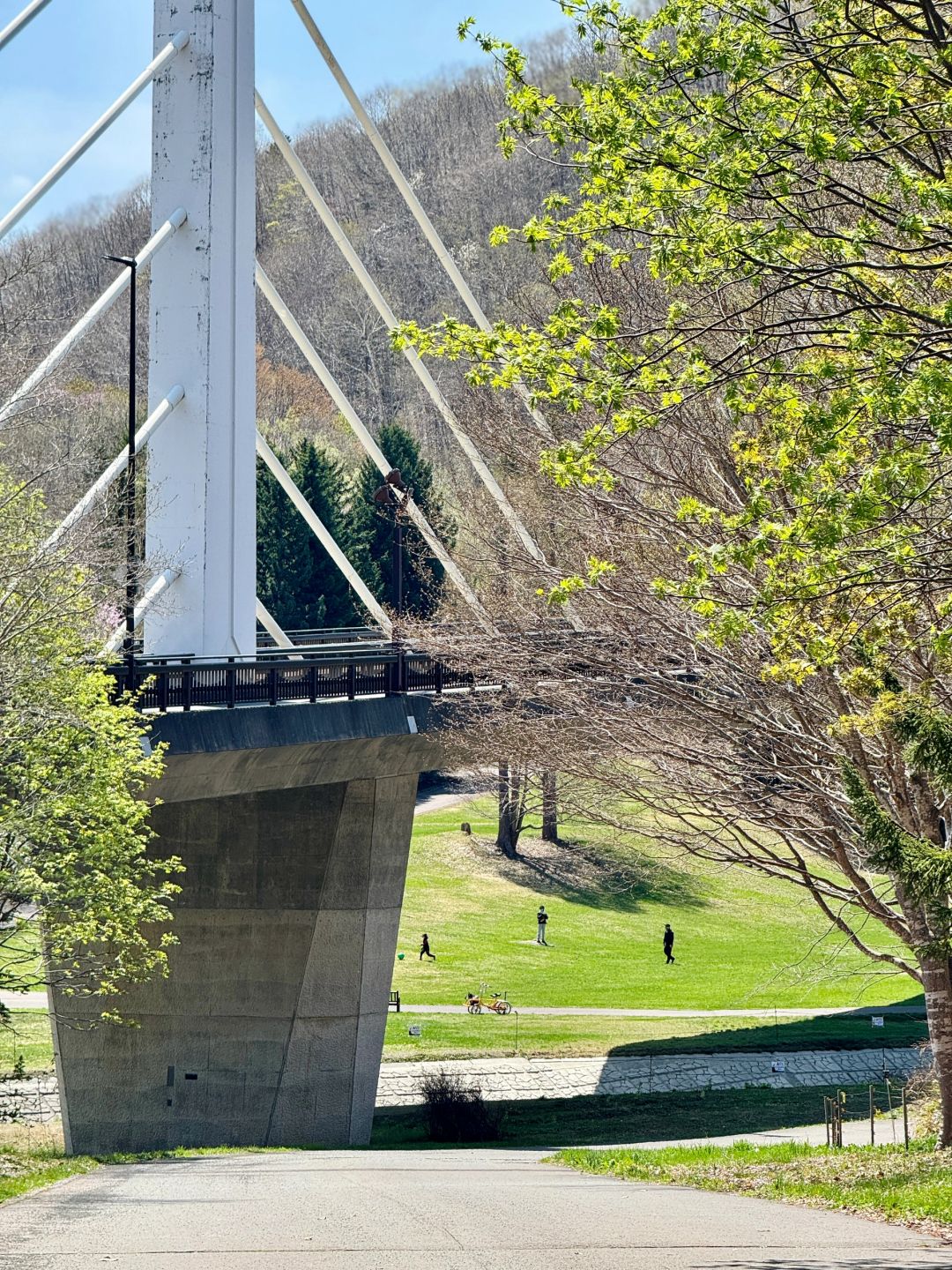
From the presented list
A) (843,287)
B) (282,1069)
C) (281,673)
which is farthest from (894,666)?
(282,1069)

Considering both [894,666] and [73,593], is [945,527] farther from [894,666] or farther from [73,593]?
[73,593]

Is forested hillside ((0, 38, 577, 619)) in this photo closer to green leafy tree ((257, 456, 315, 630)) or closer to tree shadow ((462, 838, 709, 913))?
green leafy tree ((257, 456, 315, 630))

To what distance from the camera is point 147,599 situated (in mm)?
22719

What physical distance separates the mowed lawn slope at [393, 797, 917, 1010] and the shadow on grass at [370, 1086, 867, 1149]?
6620 mm

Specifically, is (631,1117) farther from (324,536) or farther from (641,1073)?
(324,536)

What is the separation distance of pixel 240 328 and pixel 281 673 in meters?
5.44

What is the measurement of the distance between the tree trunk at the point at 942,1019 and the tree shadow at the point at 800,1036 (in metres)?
17.9

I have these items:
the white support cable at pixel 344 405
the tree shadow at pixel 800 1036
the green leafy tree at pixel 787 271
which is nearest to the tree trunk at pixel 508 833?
the tree shadow at pixel 800 1036

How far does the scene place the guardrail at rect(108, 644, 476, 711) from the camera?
20578 millimetres

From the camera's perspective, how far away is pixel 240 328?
24.8 m

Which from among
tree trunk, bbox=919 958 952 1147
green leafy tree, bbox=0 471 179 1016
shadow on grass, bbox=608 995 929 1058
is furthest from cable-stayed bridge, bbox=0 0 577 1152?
tree trunk, bbox=919 958 952 1147

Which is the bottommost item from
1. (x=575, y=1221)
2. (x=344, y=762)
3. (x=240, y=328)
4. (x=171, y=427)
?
(x=575, y=1221)

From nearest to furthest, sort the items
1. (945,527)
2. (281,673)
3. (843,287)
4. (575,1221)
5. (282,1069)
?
(843,287)
(575,1221)
(945,527)
(281,673)
(282,1069)

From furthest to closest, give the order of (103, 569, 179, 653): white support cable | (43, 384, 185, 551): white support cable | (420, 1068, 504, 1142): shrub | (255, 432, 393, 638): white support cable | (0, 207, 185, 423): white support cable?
(255, 432, 393, 638): white support cable
(420, 1068, 504, 1142): shrub
(103, 569, 179, 653): white support cable
(43, 384, 185, 551): white support cable
(0, 207, 185, 423): white support cable
